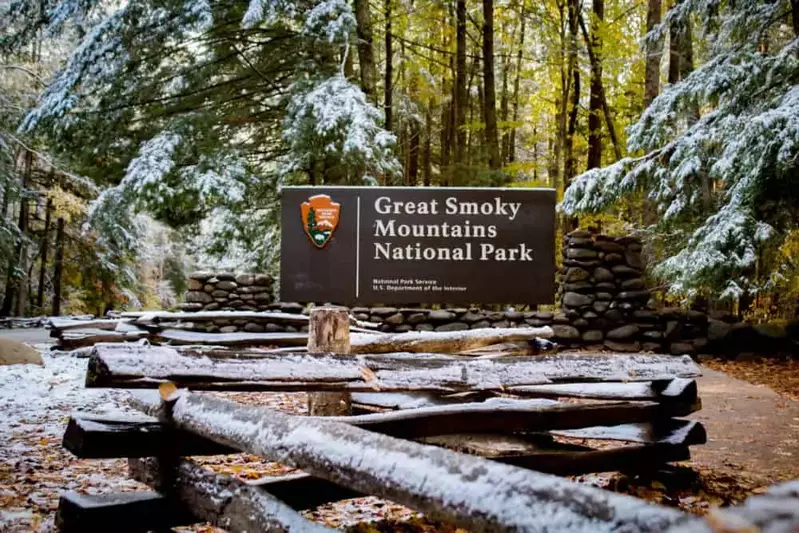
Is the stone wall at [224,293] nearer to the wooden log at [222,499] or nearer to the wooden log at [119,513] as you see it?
the wooden log at [222,499]

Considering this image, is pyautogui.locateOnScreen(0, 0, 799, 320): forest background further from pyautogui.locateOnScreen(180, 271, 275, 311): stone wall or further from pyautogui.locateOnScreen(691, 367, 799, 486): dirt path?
pyautogui.locateOnScreen(180, 271, 275, 311): stone wall

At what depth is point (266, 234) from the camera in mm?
15961

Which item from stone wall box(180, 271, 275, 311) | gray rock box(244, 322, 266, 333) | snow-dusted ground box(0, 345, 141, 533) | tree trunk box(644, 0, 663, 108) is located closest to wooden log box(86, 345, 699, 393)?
snow-dusted ground box(0, 345, 141, 533)

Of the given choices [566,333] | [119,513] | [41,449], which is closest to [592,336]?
[566,333]

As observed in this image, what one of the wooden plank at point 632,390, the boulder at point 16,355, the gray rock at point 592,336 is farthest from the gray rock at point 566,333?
the boulder at point 16,355

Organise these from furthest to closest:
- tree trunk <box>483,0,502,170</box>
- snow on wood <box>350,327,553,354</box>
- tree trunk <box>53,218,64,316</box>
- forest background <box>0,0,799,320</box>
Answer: tree trunk <box>53,218,64,316</box>, tree trunk <box>483,0,502,170</box>, forest background <box>0,0,799,320</box>, snow on wood <box>350,327,553,354</box>

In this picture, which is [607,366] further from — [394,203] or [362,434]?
[394,203]

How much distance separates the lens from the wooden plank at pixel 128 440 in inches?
117

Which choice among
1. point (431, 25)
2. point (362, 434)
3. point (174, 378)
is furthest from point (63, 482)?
point (431, 25)

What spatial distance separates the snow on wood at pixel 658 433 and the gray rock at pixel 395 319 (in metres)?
7.65

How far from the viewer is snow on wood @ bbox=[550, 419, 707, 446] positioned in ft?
13.5

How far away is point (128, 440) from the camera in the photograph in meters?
3.08

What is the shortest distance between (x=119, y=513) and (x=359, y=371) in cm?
123

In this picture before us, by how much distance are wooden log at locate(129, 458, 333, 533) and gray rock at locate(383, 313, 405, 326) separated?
8.55 metres
